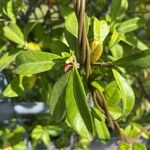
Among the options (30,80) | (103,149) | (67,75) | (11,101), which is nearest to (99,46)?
(67,75)

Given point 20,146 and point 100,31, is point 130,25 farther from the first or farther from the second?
point 20,146

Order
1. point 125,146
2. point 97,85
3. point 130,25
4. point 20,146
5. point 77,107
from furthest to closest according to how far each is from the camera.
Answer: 1. point 20,146
2. point 130,25
3. point 125,146
4. point 97,85
5. point 77,107

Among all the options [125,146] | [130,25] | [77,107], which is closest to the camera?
[77,107]

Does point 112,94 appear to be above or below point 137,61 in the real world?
below

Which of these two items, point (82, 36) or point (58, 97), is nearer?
point (82, 36)

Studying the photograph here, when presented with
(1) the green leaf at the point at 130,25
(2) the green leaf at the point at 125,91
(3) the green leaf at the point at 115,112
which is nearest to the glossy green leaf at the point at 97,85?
(2) the green leaf at the point at 125,91

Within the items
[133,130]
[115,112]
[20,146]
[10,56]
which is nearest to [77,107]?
[115,112]

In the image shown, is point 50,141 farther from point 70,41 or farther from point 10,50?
point 70,41
